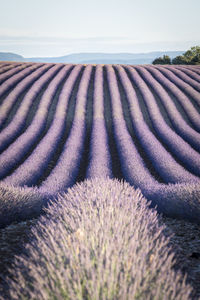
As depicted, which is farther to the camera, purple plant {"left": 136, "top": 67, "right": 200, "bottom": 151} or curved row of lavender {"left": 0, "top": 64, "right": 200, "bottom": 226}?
purple plant {"left": 136, "top": 67, "right": 200, "bottom": 151}

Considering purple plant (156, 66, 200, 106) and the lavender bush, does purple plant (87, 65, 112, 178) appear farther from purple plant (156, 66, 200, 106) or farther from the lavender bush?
purple plant (156, 66, 200, 106)

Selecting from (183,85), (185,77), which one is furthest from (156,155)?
(185,77)

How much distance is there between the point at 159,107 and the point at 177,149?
5588 millimetres

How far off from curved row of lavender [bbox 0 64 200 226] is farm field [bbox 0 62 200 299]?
0.03 meters

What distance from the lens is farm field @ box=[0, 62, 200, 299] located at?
132 inches

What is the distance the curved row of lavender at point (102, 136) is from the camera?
13.7 ft

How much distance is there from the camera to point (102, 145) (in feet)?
26.3

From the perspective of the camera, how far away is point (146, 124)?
10500 millimetres

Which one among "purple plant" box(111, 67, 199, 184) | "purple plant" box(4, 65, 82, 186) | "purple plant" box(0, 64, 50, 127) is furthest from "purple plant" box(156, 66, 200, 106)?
"purple plant" box(0, 64, 50, 127)

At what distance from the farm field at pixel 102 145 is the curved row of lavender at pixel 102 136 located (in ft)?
0.09

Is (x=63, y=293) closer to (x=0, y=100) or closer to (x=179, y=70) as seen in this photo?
(x=0, y=100)

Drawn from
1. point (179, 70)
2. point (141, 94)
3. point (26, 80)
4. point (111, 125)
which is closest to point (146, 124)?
point (111, 125)

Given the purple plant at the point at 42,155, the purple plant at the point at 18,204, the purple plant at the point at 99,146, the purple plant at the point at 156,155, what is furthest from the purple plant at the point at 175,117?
the purple plant at the point at 18,204

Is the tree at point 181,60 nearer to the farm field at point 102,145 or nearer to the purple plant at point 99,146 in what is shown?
the farm field at point 102,145
